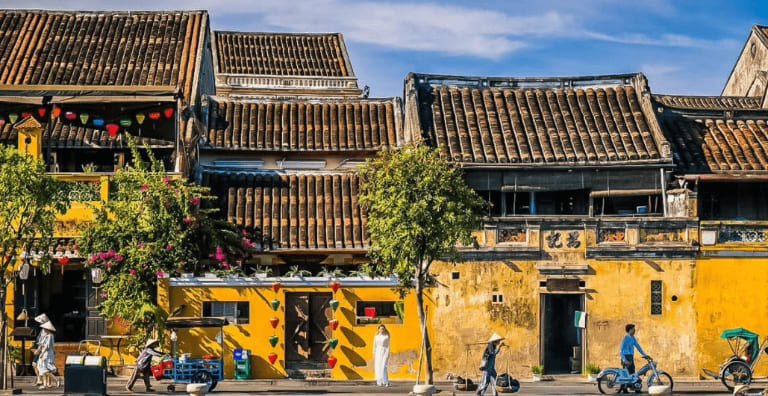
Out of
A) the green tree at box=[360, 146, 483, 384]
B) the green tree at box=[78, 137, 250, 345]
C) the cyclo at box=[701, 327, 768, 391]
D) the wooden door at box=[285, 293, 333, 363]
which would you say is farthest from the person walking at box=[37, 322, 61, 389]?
the cyclo at box=[701, 327, 768, 391]

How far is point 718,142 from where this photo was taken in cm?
3362

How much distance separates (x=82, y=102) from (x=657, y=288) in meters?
18.0

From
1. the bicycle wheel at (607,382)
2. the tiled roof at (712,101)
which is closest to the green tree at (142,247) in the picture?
the bicycle wheel at (607,382)

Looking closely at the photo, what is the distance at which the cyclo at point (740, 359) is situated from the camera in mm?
26828

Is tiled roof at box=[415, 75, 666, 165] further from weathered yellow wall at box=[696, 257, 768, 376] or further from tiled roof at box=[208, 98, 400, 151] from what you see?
weathered yellow wall at box=[696, 257, 768, 376]

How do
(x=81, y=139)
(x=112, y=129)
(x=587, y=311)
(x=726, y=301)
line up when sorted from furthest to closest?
(x=81, y=139) → (x=112, y=129) → (x=726, y=301) → (x=587, y=311)

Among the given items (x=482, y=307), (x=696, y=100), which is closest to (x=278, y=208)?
(x=482, y=307)

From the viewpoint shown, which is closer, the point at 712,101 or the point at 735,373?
the point at 735,373

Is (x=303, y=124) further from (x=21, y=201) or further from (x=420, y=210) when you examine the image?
(x=21, y=201)

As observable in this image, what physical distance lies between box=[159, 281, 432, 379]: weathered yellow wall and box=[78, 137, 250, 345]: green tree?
709 millimetres

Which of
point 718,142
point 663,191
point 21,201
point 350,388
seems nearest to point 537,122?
point 663,191

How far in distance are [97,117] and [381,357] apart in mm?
12964

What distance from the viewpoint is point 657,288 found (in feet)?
98.8

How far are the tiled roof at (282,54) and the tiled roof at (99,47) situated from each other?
693 cm
